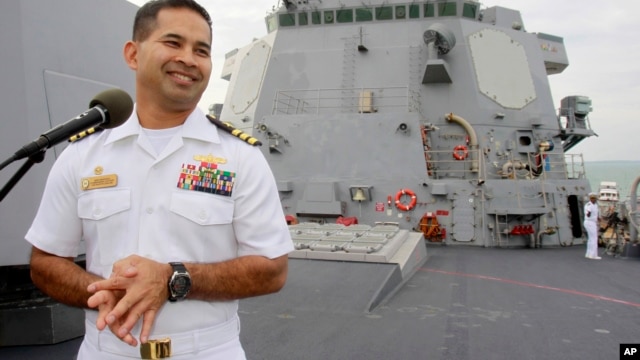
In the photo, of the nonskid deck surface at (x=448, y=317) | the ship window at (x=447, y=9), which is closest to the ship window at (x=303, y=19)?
the ship window at (x=447, y=9)

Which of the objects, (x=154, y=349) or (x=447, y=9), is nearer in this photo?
(x=154, y=349)

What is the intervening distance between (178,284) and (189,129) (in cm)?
46

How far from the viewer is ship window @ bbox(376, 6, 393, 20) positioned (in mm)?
11641

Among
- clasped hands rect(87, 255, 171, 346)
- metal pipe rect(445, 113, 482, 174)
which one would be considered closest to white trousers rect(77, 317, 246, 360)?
clasped hands rect(87, 255, 171, 346)

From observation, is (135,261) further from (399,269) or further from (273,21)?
(273,21)

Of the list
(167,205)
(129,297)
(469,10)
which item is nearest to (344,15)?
(469,10)

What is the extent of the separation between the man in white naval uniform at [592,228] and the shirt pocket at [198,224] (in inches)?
332

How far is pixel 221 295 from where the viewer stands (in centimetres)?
138

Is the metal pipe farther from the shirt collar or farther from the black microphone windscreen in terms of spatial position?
the black microphone windscreen

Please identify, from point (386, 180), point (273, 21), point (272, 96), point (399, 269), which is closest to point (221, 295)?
point (399, 269)

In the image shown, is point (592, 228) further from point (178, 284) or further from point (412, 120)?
point (178, 284)

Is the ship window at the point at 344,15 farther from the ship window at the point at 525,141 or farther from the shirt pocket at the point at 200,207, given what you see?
the shirt pocket at the point at 200,207

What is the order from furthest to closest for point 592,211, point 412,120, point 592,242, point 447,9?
point 447,9 < point 412,120 < point 592,211 < point 592,242

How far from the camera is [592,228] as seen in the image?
8594 millimetres
